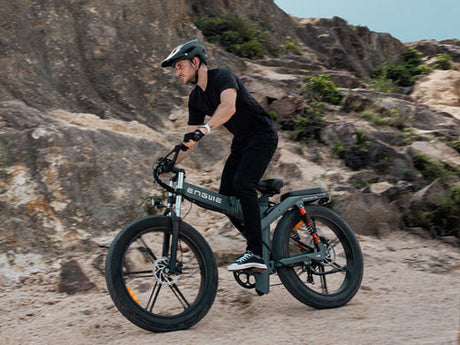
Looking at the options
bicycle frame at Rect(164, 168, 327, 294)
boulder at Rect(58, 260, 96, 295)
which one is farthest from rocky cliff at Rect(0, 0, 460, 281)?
bicycle frame at Rect(164, 168, 327, 294)

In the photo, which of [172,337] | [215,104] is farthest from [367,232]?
[172,337]

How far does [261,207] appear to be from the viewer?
4.51 meters

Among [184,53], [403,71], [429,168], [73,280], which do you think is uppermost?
[403,71]

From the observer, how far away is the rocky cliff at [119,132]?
6474 millimetres

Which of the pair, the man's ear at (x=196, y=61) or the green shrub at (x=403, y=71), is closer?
the man's ear at (x=196, y=61)

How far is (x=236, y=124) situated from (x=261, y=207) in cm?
83

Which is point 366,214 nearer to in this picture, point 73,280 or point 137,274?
point 137,274

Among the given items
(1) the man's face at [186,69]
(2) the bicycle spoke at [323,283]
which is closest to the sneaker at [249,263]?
(2) the bicycle spoke at [323,283]

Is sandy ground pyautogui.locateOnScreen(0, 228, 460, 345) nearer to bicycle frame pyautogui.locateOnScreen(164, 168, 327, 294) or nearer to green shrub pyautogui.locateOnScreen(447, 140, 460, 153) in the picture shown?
bicycle frame pyautogui.locateOnScreen(164, 168, 327, 294)

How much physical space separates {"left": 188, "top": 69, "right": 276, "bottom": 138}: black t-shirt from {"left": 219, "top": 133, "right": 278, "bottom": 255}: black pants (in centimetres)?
10

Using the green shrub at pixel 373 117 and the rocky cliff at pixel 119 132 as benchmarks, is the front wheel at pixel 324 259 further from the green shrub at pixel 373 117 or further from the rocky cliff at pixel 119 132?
the green shrub at pixel 373 117

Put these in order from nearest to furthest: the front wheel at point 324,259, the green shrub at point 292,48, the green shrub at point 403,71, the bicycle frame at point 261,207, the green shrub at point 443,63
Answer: the bicycle frame at point 261,207 → the front wheel at point 324,259 → the green shrub at point 292,48 → the green shrub at point 403,71 → the green shrub at point 443,63

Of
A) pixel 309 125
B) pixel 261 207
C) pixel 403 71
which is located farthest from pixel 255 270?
pixel 403 71

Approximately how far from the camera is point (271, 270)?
4.30 m
